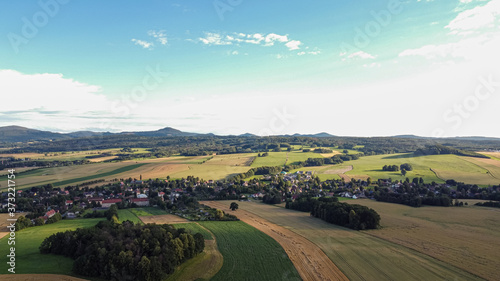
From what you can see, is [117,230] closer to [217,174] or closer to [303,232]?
[303,232]

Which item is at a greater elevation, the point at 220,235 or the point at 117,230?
the point at 117,230

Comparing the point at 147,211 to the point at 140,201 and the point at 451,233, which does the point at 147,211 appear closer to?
the point at 140,201

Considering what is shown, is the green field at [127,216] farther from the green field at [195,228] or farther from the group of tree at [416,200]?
the group of tree at [416,200]

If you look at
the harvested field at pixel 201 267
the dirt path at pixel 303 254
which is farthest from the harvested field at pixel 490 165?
the harvested field at pixel 201 267

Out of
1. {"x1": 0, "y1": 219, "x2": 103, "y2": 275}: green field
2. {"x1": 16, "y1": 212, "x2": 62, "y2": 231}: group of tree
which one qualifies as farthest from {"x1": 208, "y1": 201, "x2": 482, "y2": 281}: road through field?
{"x1": 16, "y1": 212, "x2": 62, "y2": 231}: group of tree

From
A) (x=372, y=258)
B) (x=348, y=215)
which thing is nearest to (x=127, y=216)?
(x=348, y=215)

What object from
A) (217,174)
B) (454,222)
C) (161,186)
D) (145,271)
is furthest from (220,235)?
(217,174)
